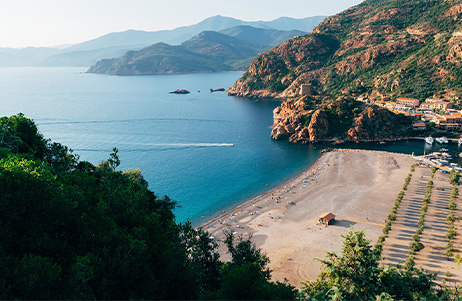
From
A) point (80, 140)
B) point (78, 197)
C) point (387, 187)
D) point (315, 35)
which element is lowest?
point (387, 187)

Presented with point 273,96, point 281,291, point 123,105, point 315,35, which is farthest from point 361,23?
point 281,291

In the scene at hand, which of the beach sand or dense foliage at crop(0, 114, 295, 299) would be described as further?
the beach sand

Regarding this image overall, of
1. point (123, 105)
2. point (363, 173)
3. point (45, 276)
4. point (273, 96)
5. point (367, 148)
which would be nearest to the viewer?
point (45, 276)

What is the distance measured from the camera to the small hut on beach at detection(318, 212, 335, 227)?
38000mm

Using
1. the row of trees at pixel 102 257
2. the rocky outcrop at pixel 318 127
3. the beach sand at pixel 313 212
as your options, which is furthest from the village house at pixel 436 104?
the row of trees at pixel 102 257

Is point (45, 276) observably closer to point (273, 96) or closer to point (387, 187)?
point (387, 187)

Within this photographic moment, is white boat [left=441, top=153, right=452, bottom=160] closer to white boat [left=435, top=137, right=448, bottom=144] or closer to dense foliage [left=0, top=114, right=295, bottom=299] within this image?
white boat [left=435, top=137, right=448, bottom=144]

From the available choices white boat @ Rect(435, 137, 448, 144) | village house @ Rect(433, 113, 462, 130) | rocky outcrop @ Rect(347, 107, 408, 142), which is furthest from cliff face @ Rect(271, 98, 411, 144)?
white boat @ Rect(435, 137, 448, 144)

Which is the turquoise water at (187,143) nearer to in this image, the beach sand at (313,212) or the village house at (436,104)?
the beach sand at (313,212)

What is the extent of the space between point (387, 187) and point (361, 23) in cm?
12763

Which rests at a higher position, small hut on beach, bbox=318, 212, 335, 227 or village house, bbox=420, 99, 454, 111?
village house, bbox=420, 99, 454, 111

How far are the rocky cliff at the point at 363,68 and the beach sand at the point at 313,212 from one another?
61.6ft

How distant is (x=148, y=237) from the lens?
13234mm

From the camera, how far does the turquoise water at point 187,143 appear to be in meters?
52.5
